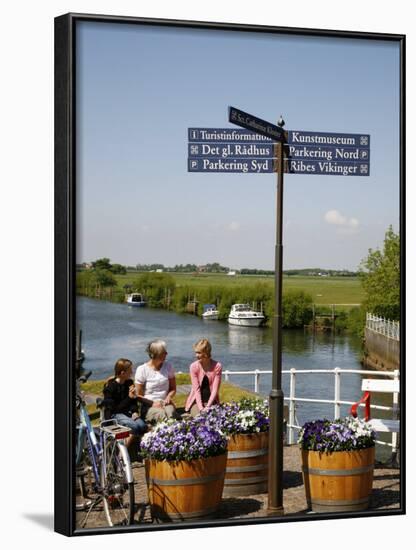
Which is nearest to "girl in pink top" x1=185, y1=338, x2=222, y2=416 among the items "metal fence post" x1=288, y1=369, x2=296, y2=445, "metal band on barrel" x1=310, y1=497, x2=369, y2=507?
"metal fence post" x1=288, y1=369, x2=296, y2=445

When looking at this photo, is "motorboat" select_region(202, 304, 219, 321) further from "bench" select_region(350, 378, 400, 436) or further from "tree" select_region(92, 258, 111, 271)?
"bench" select_region(350, 378, 400, 436)

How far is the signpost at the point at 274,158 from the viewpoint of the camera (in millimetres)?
10484

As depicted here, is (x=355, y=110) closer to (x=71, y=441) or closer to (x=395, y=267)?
(x=395, y=267)

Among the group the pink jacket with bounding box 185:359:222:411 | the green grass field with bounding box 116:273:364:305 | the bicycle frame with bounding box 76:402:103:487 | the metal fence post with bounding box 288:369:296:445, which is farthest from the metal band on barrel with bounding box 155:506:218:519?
the green grass field with bounding box 116:273:364:305

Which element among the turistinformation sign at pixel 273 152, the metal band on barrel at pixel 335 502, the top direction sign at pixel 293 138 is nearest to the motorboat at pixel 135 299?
the turistinformation sign at pixel 273 152

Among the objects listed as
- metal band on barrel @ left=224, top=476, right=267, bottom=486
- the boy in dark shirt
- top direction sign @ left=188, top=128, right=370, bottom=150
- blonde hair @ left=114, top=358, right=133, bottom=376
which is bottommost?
metal band on barrel @ left=224, top=476, right=267, bottom=486

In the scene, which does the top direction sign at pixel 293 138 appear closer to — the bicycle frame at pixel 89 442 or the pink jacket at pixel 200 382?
the pink jacket at pixel 200 382

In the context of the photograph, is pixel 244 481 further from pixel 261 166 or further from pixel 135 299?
pixel 261 166

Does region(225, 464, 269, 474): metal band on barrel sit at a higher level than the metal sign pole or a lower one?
lower

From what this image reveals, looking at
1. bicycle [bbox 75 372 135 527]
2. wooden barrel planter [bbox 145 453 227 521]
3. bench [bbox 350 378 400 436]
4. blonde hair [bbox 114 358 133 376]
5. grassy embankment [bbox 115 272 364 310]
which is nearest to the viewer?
bicycle [bbox 75 372 135 527]

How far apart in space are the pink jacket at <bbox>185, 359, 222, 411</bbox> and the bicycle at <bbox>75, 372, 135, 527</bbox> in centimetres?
76

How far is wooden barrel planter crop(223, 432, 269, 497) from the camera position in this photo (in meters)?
10.8

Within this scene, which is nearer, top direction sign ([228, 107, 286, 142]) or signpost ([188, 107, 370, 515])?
top direction sign ([228, 107, 286, 142])

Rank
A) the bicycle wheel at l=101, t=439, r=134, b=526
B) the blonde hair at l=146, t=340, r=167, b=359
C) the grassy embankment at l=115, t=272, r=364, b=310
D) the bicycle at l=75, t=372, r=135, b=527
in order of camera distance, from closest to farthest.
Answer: the bicycle wheel at l=101, t=439, r=134, b=526 < the bicycle at l=75, t=372, r=135, b=527 < the blonde hair at l=146, t=340, r=167, b=359 < the grassy embankment at l=115, t=272, r=364, b=310
